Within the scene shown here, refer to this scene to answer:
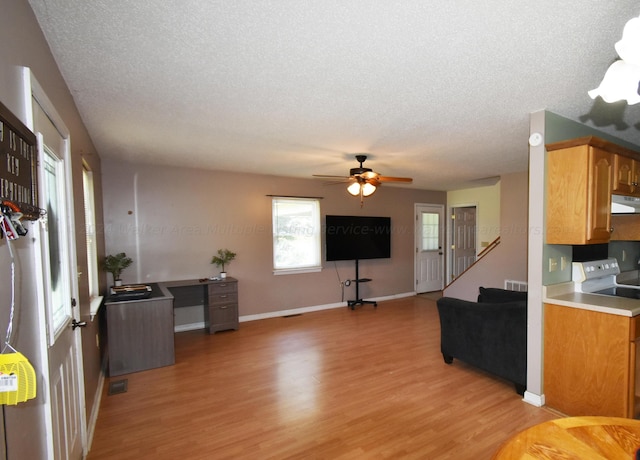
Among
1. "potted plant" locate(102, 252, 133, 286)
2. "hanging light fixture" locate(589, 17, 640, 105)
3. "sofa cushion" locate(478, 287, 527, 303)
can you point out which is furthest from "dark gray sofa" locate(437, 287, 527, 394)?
"potted plant" locate(102, 252, 133, 286)

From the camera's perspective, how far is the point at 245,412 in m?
2.58

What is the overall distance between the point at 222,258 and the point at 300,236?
1.46 m

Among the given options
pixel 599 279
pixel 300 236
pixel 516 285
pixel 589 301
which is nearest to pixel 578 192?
pixel 589 301

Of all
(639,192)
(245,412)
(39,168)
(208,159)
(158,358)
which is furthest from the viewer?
(208,159)

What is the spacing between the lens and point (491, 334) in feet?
10.0

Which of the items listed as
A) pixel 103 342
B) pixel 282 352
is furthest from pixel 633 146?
pixel 103 342

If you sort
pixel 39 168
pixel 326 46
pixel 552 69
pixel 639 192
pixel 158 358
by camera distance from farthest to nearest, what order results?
pixel 158 358 → pixel 639 192 → pixel 552 69 → pixel 326 46 → pixel 39 168

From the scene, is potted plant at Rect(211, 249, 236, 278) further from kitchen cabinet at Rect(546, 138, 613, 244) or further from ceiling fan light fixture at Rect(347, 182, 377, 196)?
kitchen cabinet at Rect(546, 138, 613, 244)

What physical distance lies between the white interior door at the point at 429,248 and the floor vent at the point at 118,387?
5.72m

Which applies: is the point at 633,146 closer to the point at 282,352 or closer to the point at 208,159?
the point at 282,352

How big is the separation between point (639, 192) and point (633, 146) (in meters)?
1.01

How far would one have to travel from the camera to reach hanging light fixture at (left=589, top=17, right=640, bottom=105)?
875 mm

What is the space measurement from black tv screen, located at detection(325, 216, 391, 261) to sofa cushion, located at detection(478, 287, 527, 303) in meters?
2.57

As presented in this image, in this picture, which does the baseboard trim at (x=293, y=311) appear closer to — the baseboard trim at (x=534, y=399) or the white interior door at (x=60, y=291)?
the white interior door at (x=60, y=291)
